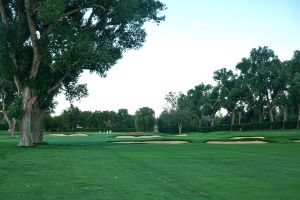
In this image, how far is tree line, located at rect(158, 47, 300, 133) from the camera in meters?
78.9

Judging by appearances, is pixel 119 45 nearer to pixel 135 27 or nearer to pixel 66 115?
pixel 135 27

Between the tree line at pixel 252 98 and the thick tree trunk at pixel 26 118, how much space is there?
48.1 m

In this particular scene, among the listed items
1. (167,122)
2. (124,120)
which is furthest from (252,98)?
(124,120)

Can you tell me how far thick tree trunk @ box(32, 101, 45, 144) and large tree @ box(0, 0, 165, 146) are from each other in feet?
0.27

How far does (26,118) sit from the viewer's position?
3356 cm

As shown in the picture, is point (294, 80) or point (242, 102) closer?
point (294, 80)

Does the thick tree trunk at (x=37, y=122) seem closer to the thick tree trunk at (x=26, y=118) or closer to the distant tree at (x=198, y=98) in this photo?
the thick tree trunk at (x=26, y=118)

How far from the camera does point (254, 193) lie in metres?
9.84

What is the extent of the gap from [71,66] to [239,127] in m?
57.1

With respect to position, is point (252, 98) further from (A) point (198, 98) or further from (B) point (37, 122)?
(B) point (37, 122)

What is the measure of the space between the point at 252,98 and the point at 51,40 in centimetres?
7446

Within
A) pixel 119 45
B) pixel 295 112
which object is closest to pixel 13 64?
pixel 119 45

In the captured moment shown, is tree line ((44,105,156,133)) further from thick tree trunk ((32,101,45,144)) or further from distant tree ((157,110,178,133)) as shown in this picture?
thick tree trunk ((32,101,45,144))

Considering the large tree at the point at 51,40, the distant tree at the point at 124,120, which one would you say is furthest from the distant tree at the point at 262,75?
the distant tree at the point at 124,120
